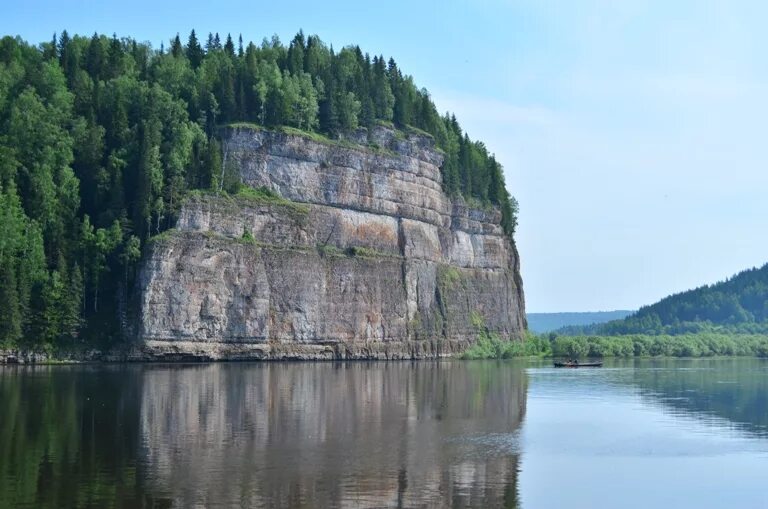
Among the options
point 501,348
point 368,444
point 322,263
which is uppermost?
point 322,263

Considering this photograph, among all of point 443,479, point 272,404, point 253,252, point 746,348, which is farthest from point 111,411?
point 746,348

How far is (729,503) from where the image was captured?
33.0 metres

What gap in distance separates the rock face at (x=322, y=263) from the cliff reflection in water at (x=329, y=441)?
2626 cm

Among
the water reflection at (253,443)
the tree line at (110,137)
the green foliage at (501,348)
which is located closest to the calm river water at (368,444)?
the water reflection at (253,443)

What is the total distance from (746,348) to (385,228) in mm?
84641

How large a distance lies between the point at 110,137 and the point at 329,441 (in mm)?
80121

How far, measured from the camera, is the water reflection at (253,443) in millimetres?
31859

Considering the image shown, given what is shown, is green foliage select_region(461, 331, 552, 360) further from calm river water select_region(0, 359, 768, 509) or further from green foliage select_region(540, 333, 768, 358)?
calm river water select_region(0, 359, 768, 509)

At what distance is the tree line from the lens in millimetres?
100000

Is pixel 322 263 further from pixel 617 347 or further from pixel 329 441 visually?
pixel 329 441

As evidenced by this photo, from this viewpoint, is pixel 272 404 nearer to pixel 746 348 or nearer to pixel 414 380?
pixel 414 380

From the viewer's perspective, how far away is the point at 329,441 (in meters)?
43.7

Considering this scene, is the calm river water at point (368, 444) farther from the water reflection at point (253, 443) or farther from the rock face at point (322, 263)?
the rock face at point (322, 263)

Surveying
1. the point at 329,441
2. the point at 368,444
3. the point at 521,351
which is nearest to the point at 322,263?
the point at 521,351
